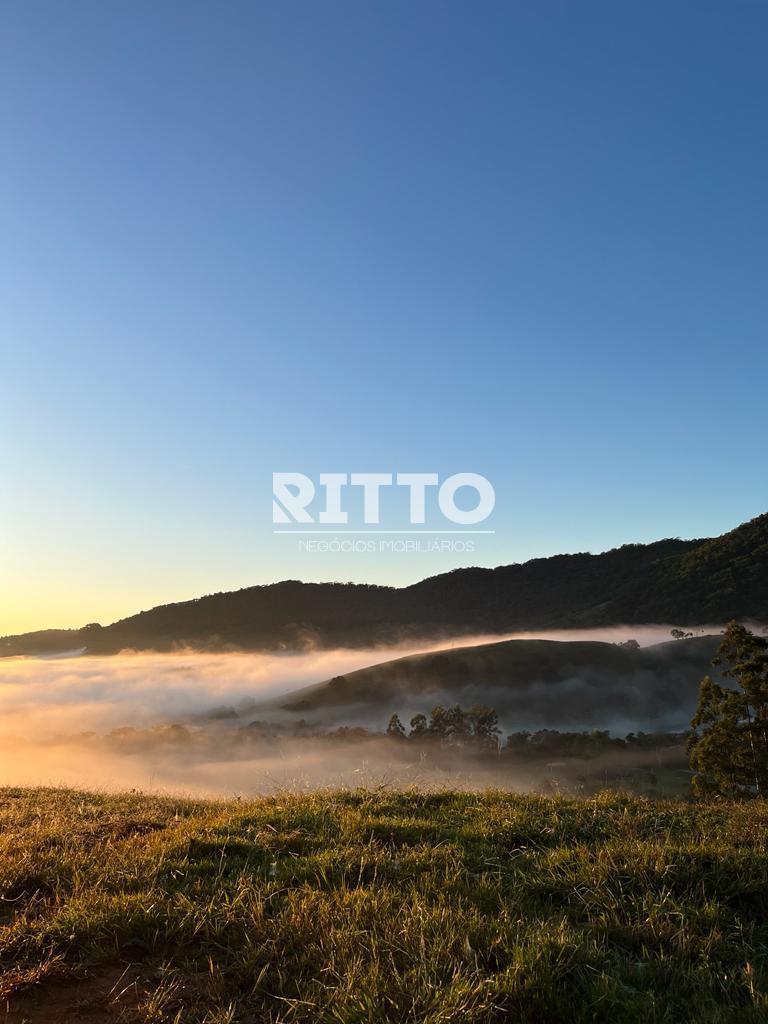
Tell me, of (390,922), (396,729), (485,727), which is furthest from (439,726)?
(390,922)

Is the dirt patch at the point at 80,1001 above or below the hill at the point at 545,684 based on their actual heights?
above

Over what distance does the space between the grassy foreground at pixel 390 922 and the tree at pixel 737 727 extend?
3449 cm

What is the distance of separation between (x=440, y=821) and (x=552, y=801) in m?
2.47

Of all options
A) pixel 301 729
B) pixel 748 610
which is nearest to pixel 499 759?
pixel 301 729

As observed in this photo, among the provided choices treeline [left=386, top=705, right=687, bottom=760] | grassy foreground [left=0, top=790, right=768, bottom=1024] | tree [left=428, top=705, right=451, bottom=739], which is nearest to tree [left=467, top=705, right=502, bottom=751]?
treeline [left=386, top=705, right=687, bottom=760]

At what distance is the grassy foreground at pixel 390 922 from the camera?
160 inches

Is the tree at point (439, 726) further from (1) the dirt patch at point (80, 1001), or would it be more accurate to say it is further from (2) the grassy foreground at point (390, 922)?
(1) the dirt patch at point (80, 1001)

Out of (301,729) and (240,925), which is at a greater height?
(240,925)

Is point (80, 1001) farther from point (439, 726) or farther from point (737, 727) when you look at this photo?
point (439, 726)

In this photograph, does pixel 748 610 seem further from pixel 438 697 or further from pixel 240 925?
pixel 240 925

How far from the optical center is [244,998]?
427 centimetres

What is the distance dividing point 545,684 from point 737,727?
135 m

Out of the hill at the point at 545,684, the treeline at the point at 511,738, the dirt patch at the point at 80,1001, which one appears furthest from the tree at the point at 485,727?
the dirt patch at the point at 80,1001

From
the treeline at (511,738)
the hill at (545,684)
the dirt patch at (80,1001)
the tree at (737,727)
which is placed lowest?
the treeline at (511,738)
